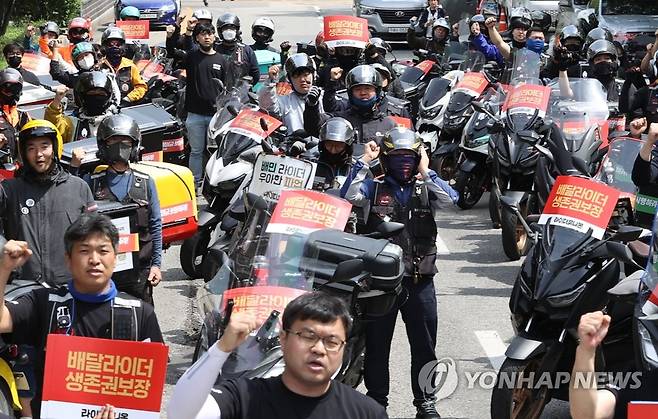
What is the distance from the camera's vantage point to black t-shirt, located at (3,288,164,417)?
5.57 meters

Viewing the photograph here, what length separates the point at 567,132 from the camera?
12.0m

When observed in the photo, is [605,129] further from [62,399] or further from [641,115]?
[62,399]

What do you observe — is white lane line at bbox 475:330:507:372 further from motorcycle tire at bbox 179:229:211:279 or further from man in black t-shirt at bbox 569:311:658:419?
man in black t-shirt at bbox 569:311:658:419

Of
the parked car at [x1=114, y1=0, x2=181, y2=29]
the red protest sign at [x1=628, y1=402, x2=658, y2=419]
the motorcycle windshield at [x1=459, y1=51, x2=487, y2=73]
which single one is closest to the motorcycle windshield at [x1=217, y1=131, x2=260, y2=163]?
the motorcycle windshield at [x1=459, y1=51, x2=487, y2=73]

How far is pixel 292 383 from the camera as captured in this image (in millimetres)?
4270

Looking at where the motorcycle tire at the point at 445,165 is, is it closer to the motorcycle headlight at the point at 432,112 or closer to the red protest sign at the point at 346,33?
the motorcycle headlight at the point at 432,112

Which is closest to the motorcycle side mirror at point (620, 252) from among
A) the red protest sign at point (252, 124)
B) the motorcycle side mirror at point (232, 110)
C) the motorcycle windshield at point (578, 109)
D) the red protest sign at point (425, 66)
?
the red protest sign at point (252, 124)

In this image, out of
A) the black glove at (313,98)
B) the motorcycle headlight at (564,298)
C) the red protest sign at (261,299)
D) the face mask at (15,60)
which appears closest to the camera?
the red protest sign at (261,299)

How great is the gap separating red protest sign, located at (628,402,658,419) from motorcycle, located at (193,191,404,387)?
220 cm

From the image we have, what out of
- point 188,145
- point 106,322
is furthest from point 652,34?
point 106,322

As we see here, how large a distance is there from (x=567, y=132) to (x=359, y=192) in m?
4.62

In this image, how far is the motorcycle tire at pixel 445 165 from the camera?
→ 15.3m

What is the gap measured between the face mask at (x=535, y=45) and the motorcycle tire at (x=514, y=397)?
835 centimetres

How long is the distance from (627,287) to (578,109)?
5.60m
